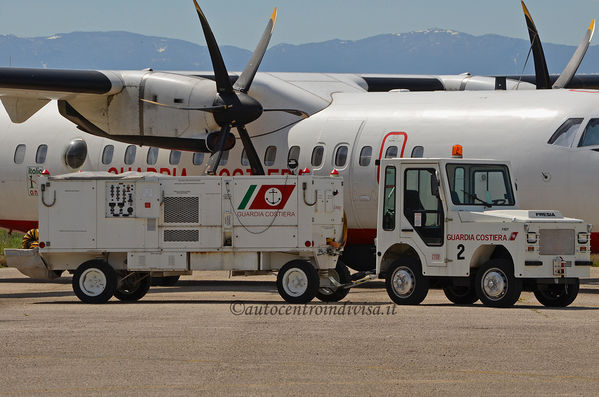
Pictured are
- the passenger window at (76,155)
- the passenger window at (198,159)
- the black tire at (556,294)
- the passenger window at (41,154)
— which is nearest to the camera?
the black tire at (556,294)

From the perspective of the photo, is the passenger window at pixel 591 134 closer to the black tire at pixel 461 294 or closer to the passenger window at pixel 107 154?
the black tire at pixel 461 294

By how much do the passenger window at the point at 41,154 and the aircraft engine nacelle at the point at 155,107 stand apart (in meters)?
2.22

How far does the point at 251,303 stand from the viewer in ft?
56.3

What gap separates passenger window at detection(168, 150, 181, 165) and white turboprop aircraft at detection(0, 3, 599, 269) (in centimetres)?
3

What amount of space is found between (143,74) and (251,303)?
23.0ft

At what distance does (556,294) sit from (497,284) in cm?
113

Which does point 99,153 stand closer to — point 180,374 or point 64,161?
point 64,161

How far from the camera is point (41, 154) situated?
80.7 feet

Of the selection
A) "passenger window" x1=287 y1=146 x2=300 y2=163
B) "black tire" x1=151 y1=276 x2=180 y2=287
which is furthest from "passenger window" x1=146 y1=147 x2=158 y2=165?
"passenger window" x1=287 y1=146 x2=300 y2=163

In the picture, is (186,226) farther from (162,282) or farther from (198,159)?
(162,282)

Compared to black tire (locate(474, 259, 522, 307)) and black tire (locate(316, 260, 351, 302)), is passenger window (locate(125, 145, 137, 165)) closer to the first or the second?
black tire (locate(316, 260, 351, 302))

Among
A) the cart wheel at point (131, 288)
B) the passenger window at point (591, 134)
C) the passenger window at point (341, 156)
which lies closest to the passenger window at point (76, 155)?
the passenger window at point (341, 156)

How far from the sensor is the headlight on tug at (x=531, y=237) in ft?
50.2

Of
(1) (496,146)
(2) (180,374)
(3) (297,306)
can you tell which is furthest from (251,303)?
(2) (180,374)
